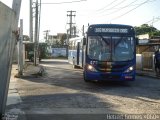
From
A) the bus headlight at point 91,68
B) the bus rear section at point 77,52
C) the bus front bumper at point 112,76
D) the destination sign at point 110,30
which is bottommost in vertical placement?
the bus front bumper at point 112,76

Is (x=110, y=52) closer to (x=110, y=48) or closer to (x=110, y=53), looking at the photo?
(x=110, y=53)

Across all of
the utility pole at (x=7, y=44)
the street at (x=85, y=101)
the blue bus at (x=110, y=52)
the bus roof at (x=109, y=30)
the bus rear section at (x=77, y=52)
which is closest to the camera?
the utility pole at (x=7, y=44)

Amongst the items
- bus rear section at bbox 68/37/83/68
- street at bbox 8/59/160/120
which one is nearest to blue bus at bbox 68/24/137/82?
street at bbox 8/59/160/120

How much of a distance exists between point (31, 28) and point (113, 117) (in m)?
35.8

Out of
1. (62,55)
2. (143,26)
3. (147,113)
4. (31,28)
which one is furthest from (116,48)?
(143,26)

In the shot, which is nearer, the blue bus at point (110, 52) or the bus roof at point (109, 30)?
the blue bus at point (110, 52)

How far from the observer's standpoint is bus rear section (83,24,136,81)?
1884 centimetres

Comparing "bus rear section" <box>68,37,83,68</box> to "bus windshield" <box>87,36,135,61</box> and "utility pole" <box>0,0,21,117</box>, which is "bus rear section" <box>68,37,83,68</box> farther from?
"utility pole" <box>0,0,21,117</box>

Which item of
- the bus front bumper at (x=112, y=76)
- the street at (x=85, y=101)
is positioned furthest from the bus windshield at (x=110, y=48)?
the street at (x=85, y=101)

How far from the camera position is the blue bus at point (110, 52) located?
61.8ft

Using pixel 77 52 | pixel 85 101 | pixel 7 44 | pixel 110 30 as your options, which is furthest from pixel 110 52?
pixel 77 52

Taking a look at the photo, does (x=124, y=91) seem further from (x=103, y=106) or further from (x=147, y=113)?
(x=147, y=113)

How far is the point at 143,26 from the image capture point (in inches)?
3991

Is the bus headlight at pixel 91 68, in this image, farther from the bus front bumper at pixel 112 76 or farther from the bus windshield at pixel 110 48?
the bus windshield at pixel 110 48
